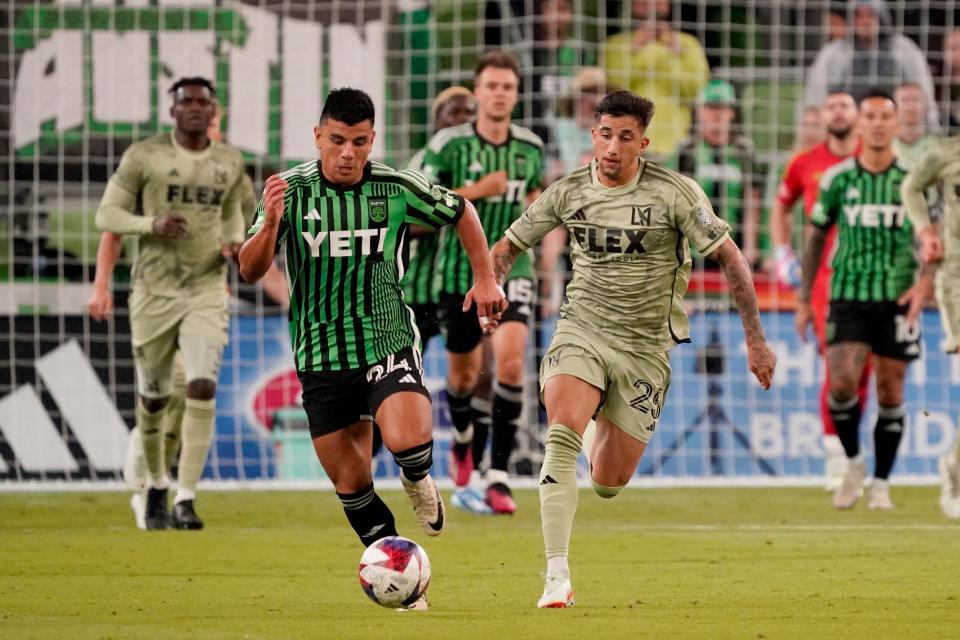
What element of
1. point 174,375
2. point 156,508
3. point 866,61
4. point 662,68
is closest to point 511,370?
point 174,375

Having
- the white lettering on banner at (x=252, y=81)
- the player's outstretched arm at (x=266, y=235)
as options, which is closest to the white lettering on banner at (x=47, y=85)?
the white lettering on banner at (x=252, y=81)

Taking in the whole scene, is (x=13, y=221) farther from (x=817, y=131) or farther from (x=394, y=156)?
(x=817, y=131)

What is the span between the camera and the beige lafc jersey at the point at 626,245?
7309 millimetres

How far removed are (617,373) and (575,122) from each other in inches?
278

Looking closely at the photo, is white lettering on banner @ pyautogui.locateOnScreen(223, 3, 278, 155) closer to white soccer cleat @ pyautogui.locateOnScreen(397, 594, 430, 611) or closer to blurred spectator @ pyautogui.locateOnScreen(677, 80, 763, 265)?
blurred spectator @ pyautogui.locateOnScreen(677, 80, 763, 265)

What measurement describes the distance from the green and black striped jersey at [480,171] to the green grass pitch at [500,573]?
1.48 metres

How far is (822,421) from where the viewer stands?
42.9ft

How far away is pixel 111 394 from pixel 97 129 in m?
1.96

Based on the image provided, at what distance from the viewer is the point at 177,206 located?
10.1m

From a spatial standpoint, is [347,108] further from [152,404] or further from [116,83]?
[116,83]

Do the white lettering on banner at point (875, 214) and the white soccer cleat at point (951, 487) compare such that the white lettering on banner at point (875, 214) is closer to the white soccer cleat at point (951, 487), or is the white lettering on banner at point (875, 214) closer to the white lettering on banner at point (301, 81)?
the white soccer cleat at point (951, 487)

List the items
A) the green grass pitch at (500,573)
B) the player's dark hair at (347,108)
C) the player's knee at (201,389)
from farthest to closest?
the player's knee at (201,389), the player's dark hair at (347,108), the green grass pitch at (500,573)

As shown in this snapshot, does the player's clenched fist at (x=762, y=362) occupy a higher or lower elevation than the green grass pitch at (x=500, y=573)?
higher

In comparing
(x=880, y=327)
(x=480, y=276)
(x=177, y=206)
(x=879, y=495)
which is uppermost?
(x=177, y=206)
